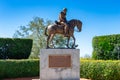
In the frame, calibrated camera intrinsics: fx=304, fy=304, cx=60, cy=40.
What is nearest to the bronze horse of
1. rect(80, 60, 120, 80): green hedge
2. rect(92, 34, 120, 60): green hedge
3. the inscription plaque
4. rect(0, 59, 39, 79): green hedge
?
the inscription plaque

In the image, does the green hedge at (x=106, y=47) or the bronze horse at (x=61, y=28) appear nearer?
the bronze horse at (x=61, y=28)

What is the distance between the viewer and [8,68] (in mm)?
18859

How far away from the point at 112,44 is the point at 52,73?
8399 mm

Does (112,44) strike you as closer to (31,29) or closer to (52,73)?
(52,73)

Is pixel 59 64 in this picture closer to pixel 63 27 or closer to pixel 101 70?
pixel 63 27

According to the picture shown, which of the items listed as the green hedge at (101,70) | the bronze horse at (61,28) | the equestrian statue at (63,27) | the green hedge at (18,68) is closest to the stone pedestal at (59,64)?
the equestrian statue at (63,27)

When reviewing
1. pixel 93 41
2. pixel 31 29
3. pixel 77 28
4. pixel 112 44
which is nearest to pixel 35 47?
pixel 31 29

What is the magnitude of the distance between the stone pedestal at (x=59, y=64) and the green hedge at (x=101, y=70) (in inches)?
98.7

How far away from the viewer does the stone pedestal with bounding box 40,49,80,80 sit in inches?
565

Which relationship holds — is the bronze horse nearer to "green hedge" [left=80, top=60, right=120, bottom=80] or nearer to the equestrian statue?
the equestrian statue

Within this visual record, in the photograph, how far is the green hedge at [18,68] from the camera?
61.6 feet

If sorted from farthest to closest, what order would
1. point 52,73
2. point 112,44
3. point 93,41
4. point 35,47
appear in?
1. point 35,47
2. point 93,41
3. point 112,44
4. point 52,73

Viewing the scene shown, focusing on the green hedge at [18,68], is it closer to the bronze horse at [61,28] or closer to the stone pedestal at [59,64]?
the bronze horse at [61,28]

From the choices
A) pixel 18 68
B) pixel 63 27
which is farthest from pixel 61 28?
pixel 18 68
